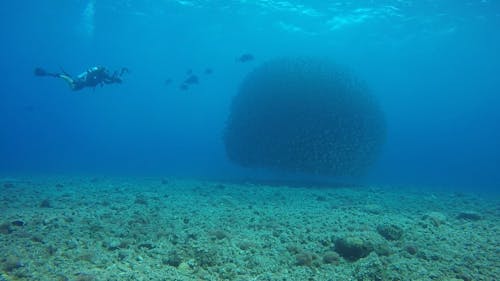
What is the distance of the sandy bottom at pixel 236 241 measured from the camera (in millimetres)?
4691

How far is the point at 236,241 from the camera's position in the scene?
599 cm

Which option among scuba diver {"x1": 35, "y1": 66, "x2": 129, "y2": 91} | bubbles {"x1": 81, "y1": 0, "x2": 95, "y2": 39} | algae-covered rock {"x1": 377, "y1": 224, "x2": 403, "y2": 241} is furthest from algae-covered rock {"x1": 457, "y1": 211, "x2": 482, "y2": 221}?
bubbles {"x1": 81, "y1": 0, "x2": 95, "y2": 39}

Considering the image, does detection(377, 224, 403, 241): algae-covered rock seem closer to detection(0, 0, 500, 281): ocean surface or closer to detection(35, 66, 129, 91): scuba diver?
detection(0, 0, 500, 281): ocean surface

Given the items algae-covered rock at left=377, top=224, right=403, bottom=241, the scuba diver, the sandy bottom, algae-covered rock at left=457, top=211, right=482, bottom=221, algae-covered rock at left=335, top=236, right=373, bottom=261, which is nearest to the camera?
the sandy bottom

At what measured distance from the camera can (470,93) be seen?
78.4 meters

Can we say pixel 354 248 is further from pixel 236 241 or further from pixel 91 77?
pixel 91 77

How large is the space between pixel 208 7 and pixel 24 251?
1116 inches

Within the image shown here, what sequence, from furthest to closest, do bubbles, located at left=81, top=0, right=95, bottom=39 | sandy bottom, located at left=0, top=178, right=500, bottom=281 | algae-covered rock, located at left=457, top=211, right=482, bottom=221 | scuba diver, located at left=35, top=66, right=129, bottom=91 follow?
bubbles, located at left=81, top=0, right=95, bottom=39
scuba diver, located at left=35, top=66, right=129, bottom=91
algae-covered rock, located at left=457, top=211, right=482, bottom=221
sandy bottom, located at left=0, top=178, right=500, bottom=281

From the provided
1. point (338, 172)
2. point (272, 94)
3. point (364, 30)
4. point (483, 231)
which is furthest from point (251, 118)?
point (364, 30)

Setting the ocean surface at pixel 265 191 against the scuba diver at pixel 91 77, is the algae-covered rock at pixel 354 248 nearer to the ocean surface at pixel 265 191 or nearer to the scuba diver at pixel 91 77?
the ocean surface at pixel 265 191

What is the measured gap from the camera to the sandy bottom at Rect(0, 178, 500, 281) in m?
4.69

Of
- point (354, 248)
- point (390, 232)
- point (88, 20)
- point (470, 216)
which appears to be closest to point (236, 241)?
point (354, 248)

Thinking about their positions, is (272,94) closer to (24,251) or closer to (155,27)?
(24,251)

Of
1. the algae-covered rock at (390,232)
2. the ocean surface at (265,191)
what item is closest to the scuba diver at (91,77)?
the ocean surface at (265,191)
